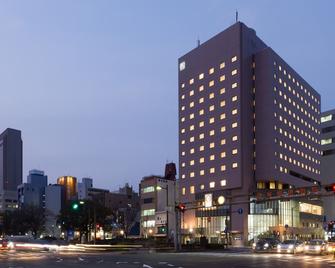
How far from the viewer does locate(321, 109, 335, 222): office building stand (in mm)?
178975

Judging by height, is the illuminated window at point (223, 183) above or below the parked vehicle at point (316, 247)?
above

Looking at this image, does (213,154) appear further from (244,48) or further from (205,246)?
(205,246)

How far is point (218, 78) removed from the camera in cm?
15575

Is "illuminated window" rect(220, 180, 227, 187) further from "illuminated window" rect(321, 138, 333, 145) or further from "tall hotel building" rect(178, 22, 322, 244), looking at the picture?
"illuminated window" rect(321, 138, 333, 145)

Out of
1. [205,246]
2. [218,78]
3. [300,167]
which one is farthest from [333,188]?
[300,167]

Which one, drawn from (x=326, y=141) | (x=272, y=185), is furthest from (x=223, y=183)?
(x=326, y=141)

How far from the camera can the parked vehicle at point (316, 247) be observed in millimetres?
60384

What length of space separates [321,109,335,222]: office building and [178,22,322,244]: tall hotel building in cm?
1143

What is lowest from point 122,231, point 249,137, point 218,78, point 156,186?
point 122,231

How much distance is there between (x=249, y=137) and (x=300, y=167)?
94.5 ft

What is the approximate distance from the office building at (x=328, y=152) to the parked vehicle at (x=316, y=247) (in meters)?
120

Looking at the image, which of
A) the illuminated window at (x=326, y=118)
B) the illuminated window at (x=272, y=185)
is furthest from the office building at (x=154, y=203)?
the illuminated window at (x=326, y=118)

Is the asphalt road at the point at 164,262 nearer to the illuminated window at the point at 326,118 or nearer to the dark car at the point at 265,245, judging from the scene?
the dark car at the point at 265,245

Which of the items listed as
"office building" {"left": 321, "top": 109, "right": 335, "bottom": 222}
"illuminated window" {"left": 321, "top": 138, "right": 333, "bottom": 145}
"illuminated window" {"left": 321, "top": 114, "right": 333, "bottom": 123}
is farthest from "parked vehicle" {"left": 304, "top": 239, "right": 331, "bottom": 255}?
"illuminated window" {"left": 321, "top": 114, "right": 333, "bottom": 123}
